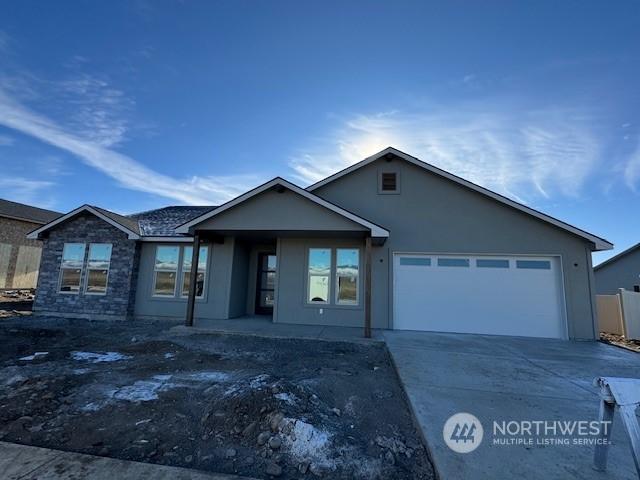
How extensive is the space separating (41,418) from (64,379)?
4.25ft

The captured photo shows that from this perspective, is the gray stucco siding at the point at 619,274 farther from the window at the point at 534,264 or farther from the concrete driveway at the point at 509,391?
the concrete driveway at the point at 509,391

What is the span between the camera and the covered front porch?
8906mm

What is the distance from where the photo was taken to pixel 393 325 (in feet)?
31.9

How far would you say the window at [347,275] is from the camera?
396 inches

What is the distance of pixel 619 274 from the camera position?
1992 cm

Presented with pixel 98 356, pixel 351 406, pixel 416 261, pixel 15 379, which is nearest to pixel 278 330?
pixel 98 356

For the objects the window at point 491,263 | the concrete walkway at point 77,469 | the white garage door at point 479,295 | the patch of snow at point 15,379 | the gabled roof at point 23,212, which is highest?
the gabled roof at point 23,212

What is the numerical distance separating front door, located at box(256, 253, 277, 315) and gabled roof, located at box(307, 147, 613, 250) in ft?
10.7

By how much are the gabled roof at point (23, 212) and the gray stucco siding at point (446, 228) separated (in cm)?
Answer: 2176

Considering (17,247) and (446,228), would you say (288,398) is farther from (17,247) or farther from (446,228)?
(17,247)

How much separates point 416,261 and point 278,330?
4778 mm

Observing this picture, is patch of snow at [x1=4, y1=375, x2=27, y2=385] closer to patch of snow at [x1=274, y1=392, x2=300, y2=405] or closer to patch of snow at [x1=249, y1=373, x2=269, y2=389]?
patch of snow at [x1=249, y1=373, x2=269, y2=389]

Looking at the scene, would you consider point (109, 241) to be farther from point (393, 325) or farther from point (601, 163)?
point (601, 163)
